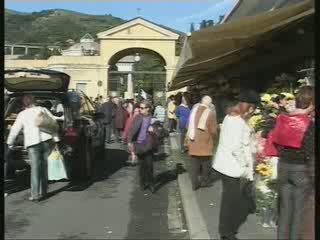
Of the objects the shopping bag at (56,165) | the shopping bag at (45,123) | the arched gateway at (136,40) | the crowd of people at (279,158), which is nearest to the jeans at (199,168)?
the shopping bag at (56,165)

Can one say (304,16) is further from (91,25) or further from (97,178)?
(91,25)

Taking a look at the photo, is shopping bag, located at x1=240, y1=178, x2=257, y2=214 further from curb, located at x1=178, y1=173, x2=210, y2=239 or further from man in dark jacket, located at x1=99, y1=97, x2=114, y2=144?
man in dark jacket, located at x1=99, y1=97, x2=114, y2=144

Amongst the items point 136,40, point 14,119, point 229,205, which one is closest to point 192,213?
point 229,205

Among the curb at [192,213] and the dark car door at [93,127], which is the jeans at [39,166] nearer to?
the curb at [192,213]

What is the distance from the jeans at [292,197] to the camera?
6102mm

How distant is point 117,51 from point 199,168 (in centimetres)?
4364

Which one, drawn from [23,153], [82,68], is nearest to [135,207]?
[23,153]

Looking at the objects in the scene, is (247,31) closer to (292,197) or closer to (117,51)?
(292,197)

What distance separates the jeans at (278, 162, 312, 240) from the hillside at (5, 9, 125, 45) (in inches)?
3560

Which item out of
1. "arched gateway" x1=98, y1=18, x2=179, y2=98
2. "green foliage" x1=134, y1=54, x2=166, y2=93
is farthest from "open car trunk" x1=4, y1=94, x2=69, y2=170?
"arched gateway" x1=98, y1=18, x2=179, y2=98

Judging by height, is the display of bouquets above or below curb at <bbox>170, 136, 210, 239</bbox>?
above

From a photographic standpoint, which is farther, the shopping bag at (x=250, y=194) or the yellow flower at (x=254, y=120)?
the yellow flower at (x=254, y=120)

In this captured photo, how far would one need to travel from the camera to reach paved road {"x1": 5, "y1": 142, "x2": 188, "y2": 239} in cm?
830

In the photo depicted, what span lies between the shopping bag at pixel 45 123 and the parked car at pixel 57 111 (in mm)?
1099
